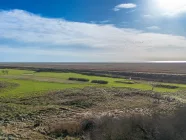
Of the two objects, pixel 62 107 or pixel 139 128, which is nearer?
pixel 139 128

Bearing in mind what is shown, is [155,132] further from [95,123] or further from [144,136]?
[95,123]

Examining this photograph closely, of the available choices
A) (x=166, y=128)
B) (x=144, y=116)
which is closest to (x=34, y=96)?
(x=144, y=116)

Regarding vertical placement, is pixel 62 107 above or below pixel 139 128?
above

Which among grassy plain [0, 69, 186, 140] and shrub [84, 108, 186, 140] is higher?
grassy plain [0, 69, 186, 140]

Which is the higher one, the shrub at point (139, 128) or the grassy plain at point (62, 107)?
the grassy plain at point (62, 107)

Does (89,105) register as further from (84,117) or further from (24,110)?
(24,110)

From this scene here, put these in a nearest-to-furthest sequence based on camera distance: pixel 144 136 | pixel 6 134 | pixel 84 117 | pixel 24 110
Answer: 1. pixel 6 134
2. pixel 144 136
3. pixel 84 117
4. pixel 24 110

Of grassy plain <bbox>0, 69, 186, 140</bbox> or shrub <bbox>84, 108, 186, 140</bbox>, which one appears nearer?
grassy plain <bbox>0, 69, 186, 140</bbox>

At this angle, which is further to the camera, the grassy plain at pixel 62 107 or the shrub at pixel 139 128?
Result: the shrub at pixel 139 128

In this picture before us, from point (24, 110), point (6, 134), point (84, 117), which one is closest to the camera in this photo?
point (6, 134)

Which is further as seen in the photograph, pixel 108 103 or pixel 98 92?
pixel 98 92
